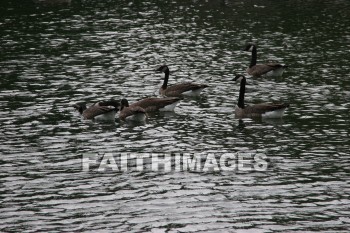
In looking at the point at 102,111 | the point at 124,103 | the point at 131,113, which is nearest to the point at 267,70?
the point at 124,103

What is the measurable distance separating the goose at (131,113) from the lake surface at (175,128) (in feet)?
1.38

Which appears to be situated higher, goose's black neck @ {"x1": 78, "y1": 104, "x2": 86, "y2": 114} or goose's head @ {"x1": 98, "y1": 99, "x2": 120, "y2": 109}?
goose's head @ {"x1": 98, "y1": 99, "x2": 120, "y2": 109}

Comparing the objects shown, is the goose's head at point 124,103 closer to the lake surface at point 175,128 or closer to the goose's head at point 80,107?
the lake surface at point 175,128

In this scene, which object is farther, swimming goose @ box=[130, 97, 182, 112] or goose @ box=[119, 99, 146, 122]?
swimming goose @ box=[130, 97, 182, 112]

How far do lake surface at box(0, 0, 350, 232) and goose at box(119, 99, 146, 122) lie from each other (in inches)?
16.5

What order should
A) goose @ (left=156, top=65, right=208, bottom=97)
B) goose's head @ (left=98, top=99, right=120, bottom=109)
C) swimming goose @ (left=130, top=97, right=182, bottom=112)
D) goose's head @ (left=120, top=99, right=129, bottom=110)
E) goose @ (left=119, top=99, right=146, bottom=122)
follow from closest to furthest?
1. goose @ (left=119, top=99, right=146, bottom=122)
2. goose's head @ (left=98, top=99, right=120, bottom=109)
3. goose's head @ (left=120, top=99, right=129, bottom=110)
4. swimming goose @ (left=130, top=97, right=182, bottom=112)
5. goose @ (left=156, top=65, right=208, bottom=97)

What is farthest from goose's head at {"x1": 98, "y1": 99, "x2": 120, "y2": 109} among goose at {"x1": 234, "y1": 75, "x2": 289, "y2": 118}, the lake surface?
goose at {"x1": 234, "y1": 75, "x2": 289, "y2": 118}

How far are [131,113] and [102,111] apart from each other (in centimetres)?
121

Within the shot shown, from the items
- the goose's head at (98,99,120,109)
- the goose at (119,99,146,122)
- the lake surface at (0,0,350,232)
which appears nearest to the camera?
the lake surface at (0,0,350,232)

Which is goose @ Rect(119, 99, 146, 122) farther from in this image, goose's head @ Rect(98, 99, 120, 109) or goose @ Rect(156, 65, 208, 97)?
goose @ Rect(156, 65, 208, 97)

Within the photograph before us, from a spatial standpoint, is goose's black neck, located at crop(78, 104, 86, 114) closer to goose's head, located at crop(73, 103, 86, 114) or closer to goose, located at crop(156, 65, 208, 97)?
goose's head, located at crop(73, 103, 86, 114)

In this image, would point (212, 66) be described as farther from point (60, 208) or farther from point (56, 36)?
point (60, 208)

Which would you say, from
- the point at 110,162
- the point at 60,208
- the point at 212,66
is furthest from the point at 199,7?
the point at 60,208

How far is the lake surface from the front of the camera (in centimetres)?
2172
